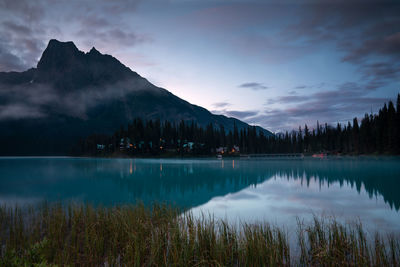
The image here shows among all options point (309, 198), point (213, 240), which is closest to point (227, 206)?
point (309, 198)

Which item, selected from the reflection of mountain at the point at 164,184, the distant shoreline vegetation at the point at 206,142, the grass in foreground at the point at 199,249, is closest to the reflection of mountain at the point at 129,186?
the reflection of mountain at the point at 164,184

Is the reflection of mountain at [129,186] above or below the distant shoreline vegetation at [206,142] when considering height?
below

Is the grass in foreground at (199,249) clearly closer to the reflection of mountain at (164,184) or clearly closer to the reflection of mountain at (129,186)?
the reflection of mountain at (129,186)

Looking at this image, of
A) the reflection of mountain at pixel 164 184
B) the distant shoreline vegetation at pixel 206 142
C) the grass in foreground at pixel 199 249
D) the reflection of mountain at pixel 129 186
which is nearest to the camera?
the grass in foreground at pixel 199 249

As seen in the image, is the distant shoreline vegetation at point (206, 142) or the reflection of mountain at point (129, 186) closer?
the reflection of mountain at point (129, 186)

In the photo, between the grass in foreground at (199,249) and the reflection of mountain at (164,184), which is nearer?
the grass in foreground at (199,249)

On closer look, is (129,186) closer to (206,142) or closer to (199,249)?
(199,249)

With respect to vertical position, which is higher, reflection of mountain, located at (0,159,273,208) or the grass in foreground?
the grass in foreground

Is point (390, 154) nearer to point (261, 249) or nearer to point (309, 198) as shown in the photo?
point (309, 198)

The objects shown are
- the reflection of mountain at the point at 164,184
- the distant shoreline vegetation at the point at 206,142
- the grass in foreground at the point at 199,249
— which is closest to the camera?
the grass in foreground at the point at 199,249

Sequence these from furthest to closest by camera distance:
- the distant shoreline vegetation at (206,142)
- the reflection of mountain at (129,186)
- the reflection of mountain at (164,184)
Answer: the distant shoreline vegetation at (206,142) → the reflection of mountain at (164,184) → the reflection of mountain at (129,186)

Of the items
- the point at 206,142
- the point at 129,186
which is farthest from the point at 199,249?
the point at 206,142

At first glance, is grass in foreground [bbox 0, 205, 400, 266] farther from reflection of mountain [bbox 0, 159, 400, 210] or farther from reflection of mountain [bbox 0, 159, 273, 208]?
reflection of mountain [bbox 0, 159, 400, 210]

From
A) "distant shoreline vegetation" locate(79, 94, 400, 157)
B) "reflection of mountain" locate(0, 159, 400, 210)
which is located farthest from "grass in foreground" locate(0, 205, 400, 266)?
"distant shoreline vegetation" locate(79, 94, 400, 157)
